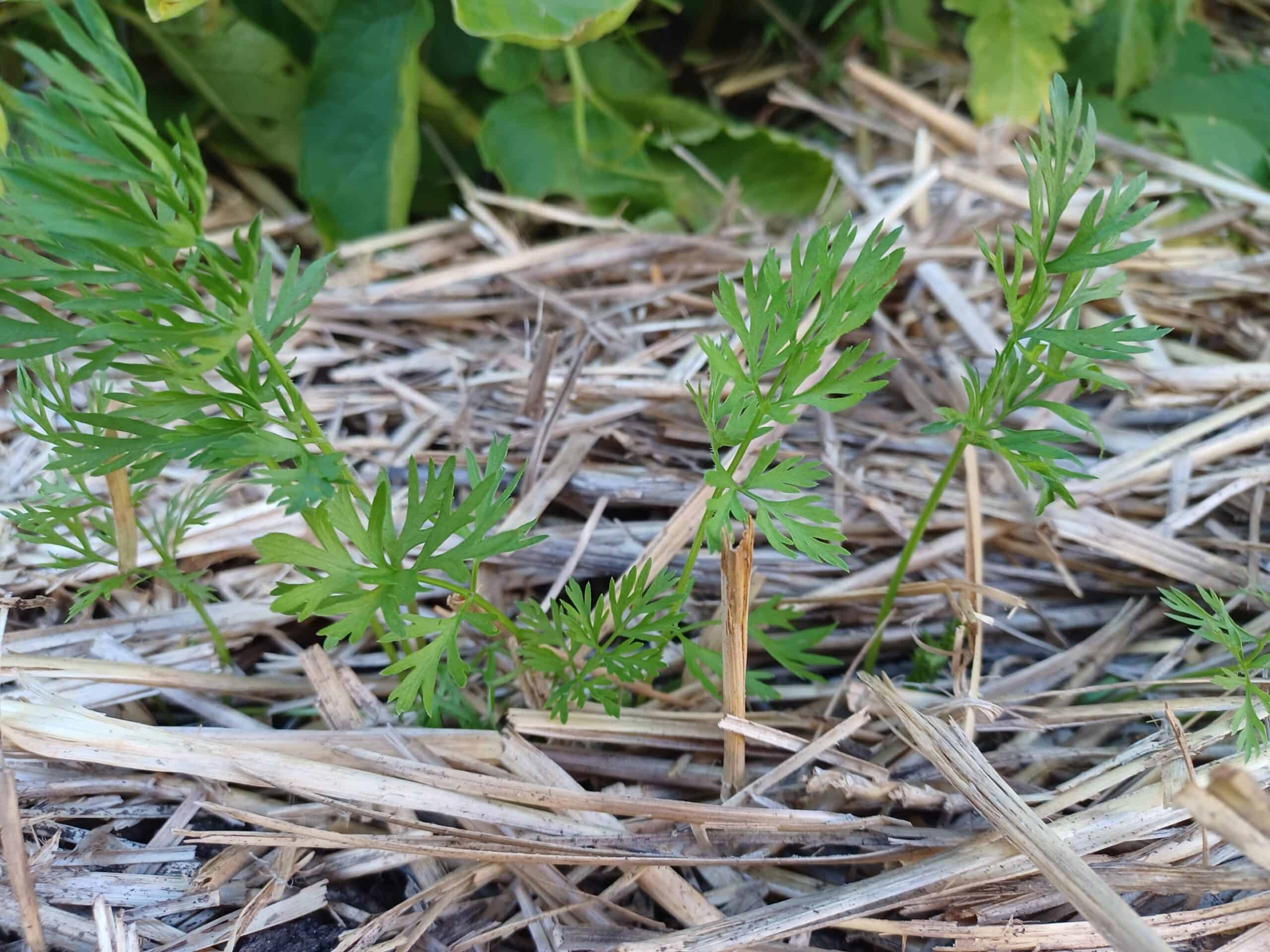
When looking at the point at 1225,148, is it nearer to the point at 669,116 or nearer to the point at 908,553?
the point at 669,116

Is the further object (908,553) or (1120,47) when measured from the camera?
(1120,47)

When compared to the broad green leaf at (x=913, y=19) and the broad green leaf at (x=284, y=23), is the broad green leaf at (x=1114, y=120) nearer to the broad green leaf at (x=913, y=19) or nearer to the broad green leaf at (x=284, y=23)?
the broad green leaf at (x=913, y=19)

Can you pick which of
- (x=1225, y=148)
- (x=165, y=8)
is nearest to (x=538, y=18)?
(x=165, y=8)

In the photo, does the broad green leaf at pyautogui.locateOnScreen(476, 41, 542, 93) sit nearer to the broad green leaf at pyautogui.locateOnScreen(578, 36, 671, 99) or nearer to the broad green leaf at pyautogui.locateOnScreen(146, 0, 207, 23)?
the broad green leaf at pyautogui.locateOnScreen(578, 36, 671, 99)

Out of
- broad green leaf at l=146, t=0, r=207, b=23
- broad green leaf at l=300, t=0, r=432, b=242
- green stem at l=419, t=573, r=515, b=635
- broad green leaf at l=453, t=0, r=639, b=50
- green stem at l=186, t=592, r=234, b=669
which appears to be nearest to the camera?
green stem at l=419, t=573, r=515, b=635

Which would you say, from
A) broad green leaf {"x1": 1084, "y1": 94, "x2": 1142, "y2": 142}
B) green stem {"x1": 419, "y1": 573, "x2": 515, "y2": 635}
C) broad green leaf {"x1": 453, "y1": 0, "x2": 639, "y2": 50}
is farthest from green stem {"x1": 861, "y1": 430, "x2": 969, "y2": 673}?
broad green leaf {"x1": 1084, "y1": 94, "x2": 1142, "y2": 142}

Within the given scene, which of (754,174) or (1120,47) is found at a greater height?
(1120,47)

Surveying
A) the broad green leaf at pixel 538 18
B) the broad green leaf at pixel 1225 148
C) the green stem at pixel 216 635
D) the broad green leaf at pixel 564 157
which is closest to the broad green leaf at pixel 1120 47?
the broad green leaf at pixel 1225 148
